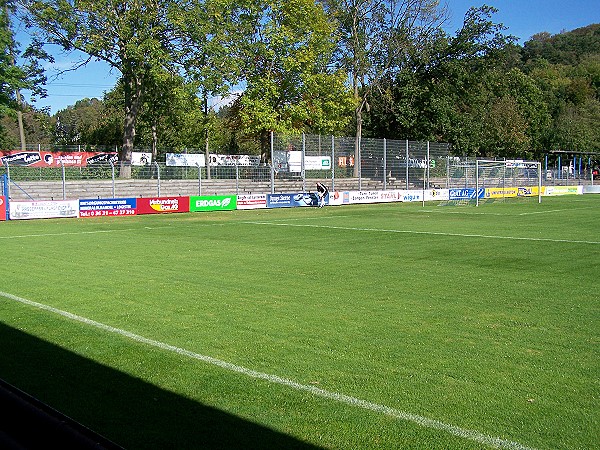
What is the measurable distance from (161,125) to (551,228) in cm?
4680

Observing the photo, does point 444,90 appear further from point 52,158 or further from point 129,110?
point 52,158

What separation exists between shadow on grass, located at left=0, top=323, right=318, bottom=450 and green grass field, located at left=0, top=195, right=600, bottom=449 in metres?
0.02

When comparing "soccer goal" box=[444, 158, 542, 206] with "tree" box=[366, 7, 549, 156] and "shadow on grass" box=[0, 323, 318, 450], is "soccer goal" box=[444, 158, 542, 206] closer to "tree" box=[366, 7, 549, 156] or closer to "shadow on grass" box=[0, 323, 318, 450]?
"tree" box=[366, 7, 549, 156]

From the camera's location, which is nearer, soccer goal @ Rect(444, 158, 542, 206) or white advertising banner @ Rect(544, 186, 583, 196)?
soccer goal @ Rect(444, 158, 542, 206)

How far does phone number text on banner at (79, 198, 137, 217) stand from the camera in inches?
1172

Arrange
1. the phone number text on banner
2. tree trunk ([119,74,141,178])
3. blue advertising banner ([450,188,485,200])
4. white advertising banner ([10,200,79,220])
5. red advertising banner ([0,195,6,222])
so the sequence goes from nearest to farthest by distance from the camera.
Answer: red advertising banner ([0,195,6,222]) → white advertising banner ([10,200,79,220]) → the phone number text on banner → blue advertising banner ([450,188,485,200]) → tree trunk ([119,74,141,178])

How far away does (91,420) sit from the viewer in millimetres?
4820

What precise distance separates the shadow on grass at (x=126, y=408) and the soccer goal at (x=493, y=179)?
4139 cm

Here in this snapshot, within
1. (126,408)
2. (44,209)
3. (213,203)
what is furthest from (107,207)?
(126,408)

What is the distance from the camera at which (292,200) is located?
124ft

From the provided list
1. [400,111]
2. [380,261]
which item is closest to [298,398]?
[380,261]

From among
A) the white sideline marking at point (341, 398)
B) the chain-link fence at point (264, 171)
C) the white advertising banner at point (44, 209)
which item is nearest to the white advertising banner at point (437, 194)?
the chain-link fence at point (264, 171)

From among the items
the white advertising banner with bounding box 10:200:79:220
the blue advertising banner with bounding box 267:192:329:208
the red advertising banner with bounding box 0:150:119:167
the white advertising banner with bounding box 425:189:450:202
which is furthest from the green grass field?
the red advertising banner with bounding box 0:150:119:167

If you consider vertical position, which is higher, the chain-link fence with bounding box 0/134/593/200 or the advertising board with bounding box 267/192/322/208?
the chain-link fence with bounding box 0/134/593/200
